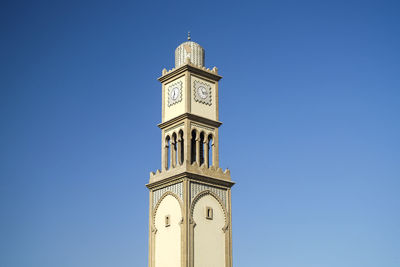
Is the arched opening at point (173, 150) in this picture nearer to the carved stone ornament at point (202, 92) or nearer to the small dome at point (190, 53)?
the carved stone ornament at point (202, 92)

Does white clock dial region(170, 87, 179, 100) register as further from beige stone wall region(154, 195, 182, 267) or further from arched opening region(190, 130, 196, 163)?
beige stone wall region(154, 195, 182, 267)

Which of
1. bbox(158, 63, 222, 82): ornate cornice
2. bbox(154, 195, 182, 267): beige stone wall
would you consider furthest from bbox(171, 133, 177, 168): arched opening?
bbox(158, 63, 222, 82): ornate cornice

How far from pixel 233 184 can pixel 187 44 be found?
12408 mm

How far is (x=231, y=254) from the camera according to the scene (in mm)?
54469

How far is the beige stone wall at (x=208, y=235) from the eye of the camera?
172 ft

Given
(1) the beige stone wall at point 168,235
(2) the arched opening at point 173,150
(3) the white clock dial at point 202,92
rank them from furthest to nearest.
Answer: (3) the white clock dial at point 202,92 < (2) the arched opening at point 173,150 < (1) the beige stone wall at point 168,235

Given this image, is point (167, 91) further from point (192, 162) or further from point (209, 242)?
point (209, 242)

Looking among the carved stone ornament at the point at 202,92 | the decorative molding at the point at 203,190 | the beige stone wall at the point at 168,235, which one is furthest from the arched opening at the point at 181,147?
the beige stone wall at the point at 168,235

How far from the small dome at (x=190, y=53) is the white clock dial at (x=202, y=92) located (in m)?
2.18

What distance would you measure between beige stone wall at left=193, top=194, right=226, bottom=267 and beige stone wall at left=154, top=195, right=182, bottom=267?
1.29 metres

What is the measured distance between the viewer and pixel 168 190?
5481 centimetres

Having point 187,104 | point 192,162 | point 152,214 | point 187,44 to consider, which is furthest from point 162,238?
point 187,44

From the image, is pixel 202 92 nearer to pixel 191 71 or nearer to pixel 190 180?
pixel 191 71

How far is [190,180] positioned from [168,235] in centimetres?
453
